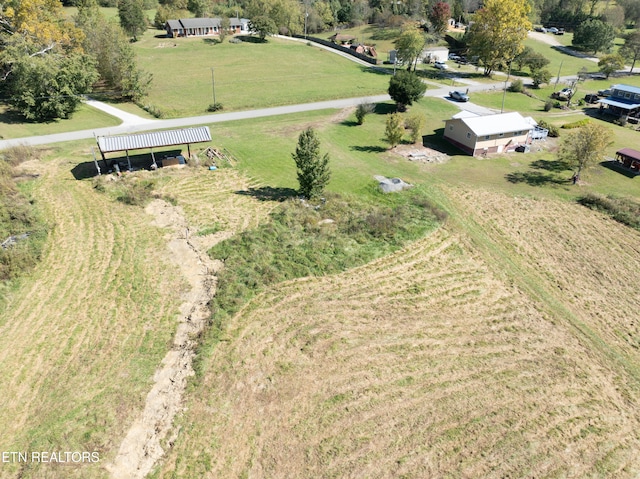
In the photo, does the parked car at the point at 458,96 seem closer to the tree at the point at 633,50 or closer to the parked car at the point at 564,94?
the parked car at the point at 564,94

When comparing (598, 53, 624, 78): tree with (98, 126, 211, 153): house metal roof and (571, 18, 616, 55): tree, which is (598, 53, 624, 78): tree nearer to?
(571, 18, 616, 55): tree

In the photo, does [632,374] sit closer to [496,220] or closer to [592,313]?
[592,313]

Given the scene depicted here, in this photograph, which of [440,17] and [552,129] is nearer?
[552,129]

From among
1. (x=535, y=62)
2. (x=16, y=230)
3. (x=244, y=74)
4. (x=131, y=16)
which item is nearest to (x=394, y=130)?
(x=16, y=230)

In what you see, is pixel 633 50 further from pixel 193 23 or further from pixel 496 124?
pixel 193 23

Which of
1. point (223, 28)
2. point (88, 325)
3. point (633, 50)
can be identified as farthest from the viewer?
point (223, 28)

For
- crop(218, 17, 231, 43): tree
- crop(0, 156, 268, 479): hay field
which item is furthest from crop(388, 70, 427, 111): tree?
crop(218, 17, 231, 43): tree

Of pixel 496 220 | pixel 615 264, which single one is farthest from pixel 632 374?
pixel 496 220
